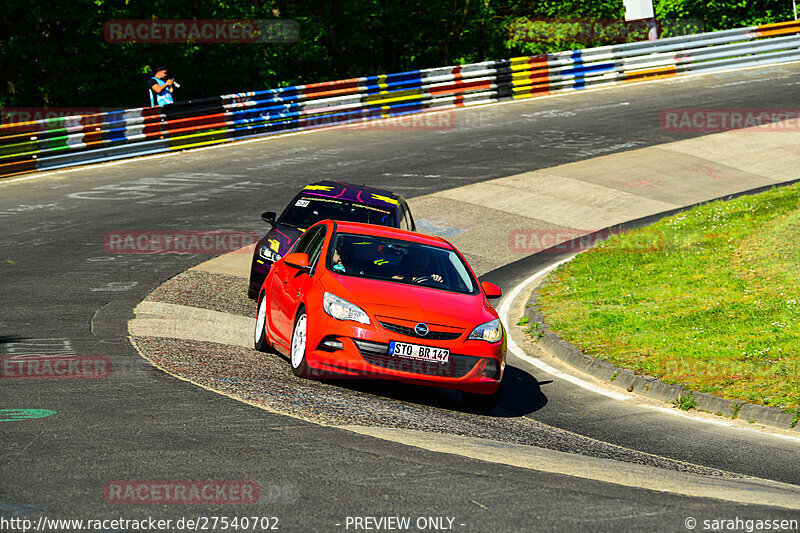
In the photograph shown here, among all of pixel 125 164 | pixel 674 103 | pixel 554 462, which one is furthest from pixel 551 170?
pixel 554 462

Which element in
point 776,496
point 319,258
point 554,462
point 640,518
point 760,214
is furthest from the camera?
point 760,214

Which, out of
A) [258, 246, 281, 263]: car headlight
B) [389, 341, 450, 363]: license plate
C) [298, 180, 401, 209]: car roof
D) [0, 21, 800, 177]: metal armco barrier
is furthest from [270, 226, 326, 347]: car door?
[0, 21, 800, 177]: metal armco barrier

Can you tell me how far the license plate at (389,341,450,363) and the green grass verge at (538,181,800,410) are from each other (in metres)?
3.14

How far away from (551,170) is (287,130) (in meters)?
8.66

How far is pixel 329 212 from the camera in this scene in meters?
14.4

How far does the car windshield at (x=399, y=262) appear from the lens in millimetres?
10086

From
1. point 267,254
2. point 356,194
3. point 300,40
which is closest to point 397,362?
point 267,254

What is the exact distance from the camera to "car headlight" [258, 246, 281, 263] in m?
13.7

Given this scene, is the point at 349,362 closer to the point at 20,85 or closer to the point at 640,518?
the point at 640,518

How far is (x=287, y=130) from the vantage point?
28.9 m

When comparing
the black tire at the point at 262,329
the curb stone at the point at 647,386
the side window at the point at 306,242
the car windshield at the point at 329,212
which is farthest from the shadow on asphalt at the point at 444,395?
the car windshield at the point at 329,212

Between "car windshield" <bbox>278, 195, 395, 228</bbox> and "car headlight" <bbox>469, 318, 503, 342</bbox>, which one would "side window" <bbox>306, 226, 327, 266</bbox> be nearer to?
"car headlight" <bbox>469, 318, 503, 342</bbox>

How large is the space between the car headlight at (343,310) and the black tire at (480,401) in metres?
1.31

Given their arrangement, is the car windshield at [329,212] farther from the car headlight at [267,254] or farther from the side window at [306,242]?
the side window at [306,242]
